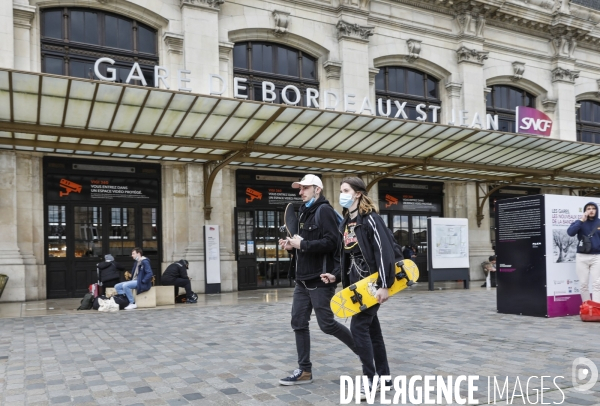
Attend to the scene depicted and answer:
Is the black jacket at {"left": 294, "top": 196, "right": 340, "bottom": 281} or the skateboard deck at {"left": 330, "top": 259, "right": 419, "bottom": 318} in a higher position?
the black jacket at {"left": 294, "top": 196, "right": 340, "bottom": 281}

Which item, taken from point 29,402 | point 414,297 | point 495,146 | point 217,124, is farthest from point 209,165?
point 29,402

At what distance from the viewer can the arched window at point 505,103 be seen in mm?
24250

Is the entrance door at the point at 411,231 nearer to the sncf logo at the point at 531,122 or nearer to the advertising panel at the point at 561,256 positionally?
the sncf logo at the point at 531,122

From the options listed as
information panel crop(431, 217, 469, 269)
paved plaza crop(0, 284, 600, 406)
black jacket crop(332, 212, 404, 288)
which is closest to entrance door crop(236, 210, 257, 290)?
information panel crop(431, 217, 469, 269)

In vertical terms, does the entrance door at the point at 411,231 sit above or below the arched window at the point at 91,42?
below

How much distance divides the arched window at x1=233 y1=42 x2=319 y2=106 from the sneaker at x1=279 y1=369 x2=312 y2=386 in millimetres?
14093

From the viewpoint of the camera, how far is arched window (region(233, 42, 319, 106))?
18603 mm

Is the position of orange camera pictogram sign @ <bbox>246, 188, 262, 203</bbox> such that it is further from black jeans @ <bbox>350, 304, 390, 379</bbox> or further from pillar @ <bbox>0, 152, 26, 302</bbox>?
black jeans @ <bbox>350, 304, 390, 379</bbox>

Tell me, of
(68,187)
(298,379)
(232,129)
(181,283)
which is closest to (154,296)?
(181,283)

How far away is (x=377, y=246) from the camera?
4.64 metres

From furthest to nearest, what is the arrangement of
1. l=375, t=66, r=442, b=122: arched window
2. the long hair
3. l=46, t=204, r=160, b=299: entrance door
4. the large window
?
the large window < l=375, t=66, r=442, b=122: arched window < l=46, t=204, r=160, b=299: entrance door < the long hair

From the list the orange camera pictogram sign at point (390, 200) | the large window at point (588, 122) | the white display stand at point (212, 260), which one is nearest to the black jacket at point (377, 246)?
the white display stand at point (212, 260)

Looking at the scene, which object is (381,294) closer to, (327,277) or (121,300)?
(327,277)

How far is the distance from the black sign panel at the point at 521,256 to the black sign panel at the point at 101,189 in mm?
10379
